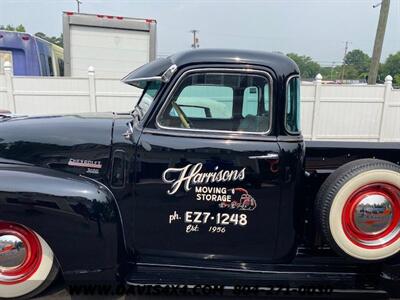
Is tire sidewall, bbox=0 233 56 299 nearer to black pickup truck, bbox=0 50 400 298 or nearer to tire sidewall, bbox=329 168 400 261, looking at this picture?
black pickup truck, bbox=0 50 400 298

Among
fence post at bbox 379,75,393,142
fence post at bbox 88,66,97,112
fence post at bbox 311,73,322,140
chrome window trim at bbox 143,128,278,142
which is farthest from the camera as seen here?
fence post at bbox 379,75,393,142

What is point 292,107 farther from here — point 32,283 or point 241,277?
point 32,283

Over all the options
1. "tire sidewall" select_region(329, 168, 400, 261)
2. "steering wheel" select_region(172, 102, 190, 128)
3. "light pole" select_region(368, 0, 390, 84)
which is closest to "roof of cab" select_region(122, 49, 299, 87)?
"steering wheel" select_region(172, 102, 190, 128)

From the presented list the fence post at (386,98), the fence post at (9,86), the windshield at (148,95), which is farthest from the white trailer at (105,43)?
the windshield at (148,95)

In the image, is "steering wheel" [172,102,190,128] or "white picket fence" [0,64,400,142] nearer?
"steering wheel" [172,102,190,128]

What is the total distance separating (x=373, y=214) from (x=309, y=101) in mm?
8360

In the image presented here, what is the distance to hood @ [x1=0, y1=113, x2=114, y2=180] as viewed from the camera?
251 cm

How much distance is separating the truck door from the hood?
11.2 inches

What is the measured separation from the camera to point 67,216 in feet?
7.55

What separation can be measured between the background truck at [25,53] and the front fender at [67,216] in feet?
23.2

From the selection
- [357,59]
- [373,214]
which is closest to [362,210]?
[373,214]

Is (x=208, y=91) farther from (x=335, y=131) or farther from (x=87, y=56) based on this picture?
(x=335, y=131)

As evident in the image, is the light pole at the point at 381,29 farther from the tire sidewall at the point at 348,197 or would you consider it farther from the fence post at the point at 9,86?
the tire sidewall at the point at 348,197

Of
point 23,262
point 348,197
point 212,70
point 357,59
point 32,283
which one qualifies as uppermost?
point 357,59
